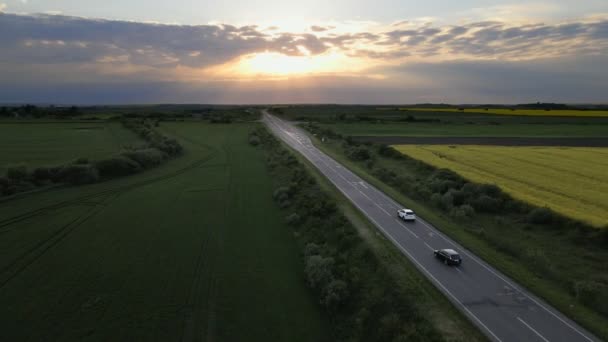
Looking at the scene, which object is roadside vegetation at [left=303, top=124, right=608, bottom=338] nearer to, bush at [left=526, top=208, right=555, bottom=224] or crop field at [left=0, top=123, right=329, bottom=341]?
bush at [left=526, top=208, right=555, bottom=224]

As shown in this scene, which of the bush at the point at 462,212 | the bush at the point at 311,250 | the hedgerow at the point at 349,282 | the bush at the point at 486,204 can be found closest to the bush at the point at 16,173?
the hedgerow at the point at 349,282

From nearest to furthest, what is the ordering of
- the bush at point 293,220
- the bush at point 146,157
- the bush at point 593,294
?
the bush at point 593,294 → the bush at point 293,220 → the bush at point 146,157

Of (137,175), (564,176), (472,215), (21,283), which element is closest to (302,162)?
(137,175)

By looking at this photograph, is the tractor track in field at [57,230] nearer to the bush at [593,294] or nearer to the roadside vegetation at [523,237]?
the roadside vegetation at [523,237]

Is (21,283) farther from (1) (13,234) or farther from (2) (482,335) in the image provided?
(2) (482,335)

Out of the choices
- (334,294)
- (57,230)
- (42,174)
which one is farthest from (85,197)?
(334,294)
